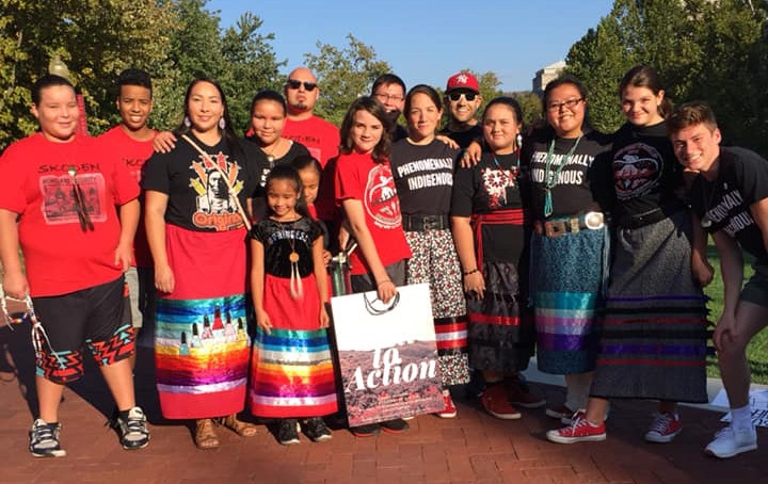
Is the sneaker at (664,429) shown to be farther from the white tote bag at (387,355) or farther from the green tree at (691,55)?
the green tree at (691,55)

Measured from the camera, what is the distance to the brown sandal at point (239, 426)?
15.0ft

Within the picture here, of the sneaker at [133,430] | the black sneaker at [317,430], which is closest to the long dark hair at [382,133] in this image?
the black sneaker at [317,430]

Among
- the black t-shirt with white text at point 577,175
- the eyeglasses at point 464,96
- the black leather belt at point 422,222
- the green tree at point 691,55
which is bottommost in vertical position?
the black leather belt at point 422,222

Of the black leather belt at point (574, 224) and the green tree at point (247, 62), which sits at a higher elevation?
the green tree at point (247, 62)

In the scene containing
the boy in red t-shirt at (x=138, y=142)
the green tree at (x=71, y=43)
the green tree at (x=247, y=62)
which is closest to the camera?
the boy in red t-shirt at (x=138, y=142)

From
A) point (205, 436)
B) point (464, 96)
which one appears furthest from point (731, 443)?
point (205, 436)

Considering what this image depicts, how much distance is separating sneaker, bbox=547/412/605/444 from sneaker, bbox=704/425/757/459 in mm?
576

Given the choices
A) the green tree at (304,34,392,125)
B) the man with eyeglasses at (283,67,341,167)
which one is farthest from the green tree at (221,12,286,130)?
the man with eyeglasses at (283,67,341,167)

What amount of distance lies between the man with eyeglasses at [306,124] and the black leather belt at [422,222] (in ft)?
3.08

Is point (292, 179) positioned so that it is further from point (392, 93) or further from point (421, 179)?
point (392, 93)

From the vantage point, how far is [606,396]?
166 inches

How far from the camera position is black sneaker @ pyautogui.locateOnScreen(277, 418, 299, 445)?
4.39 meters

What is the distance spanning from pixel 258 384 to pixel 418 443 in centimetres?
102

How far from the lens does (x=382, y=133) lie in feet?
14.6
